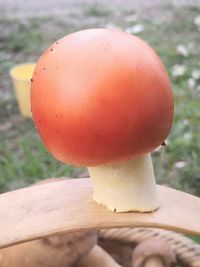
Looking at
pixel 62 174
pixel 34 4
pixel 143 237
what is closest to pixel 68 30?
pixel 34 4

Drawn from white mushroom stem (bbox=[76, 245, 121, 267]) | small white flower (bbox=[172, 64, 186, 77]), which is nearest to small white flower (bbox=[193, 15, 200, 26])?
small white flower (bbox=[172, 64, 186, 77])

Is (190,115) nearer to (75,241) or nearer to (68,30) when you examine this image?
(75,241)

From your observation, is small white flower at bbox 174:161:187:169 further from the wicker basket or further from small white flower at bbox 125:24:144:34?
small white flower at bbox 125:24:144:34

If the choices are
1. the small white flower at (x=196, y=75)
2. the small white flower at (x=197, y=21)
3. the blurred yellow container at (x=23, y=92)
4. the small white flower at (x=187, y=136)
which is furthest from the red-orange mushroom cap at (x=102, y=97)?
the small white flower at (x=197, y=21)

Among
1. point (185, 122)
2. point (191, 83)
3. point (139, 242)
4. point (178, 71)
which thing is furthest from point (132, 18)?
point (139, 242)

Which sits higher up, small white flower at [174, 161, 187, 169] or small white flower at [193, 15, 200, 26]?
small white flower at [193, 15, 200, 26]

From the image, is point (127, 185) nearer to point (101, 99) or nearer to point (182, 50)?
point (101, 99)
